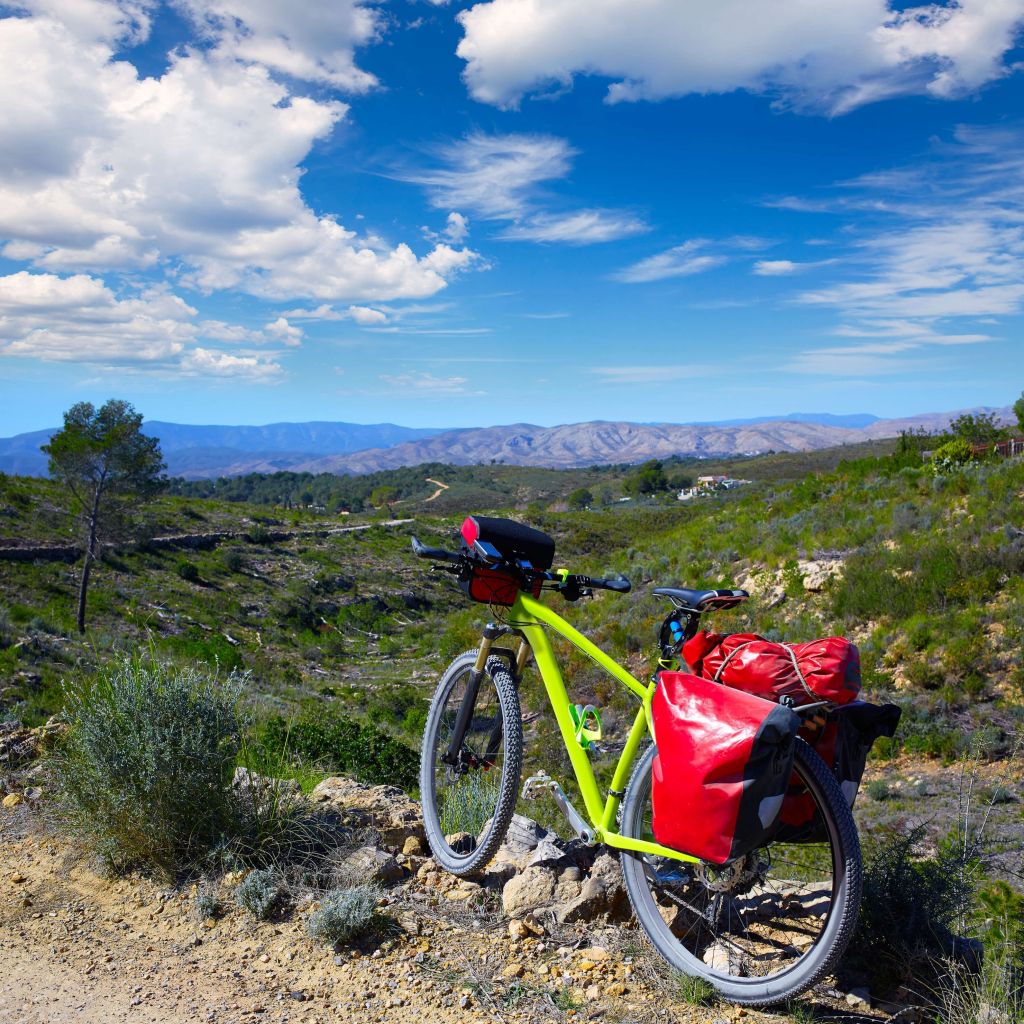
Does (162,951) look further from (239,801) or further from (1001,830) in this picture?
(1001,830)

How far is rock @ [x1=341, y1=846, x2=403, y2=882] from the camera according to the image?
3488 mm

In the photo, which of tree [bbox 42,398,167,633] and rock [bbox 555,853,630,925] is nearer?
rock [bbox 555,853,630,925]

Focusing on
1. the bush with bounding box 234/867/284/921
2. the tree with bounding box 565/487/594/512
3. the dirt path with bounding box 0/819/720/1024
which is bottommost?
the tree with bounding box 565/487/594/512

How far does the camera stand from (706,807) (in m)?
2.27

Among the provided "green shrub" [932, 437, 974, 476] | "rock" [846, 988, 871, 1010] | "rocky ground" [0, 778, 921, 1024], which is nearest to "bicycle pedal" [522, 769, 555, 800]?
"rocky ground" [0, 778, 921, 1024]

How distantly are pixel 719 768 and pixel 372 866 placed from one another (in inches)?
80.0

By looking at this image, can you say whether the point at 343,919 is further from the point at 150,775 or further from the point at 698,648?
the point at 698,648

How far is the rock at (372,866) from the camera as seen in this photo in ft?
11.4

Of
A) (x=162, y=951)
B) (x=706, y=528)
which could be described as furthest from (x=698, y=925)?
(x=706, y=528)

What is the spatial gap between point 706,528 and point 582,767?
20.8 meters

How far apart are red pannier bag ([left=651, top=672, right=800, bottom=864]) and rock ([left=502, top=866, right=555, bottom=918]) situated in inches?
44.8

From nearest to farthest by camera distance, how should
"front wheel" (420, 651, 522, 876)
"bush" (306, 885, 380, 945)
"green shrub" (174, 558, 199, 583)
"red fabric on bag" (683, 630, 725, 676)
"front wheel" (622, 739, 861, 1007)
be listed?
1. "front wheel" (622, 739, 861, 1007)
2. "red fabric on bag" (683, 630, 725, 676)
3. "bush" (306, 885, 380, 945)
4. "front wheel" (420, 651, 522, 876)
5. "green shrub" (174, 558, 199, 583)

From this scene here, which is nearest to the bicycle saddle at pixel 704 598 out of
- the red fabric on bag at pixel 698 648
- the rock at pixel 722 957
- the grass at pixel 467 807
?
the red fabric on bag at pixel 698 648

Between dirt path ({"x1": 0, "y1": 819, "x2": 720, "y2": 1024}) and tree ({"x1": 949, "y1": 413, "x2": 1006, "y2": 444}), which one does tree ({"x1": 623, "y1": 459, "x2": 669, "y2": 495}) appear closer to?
tree ({"x1": 949, "y1": 413, "x2": 1006, "y2": 444})
